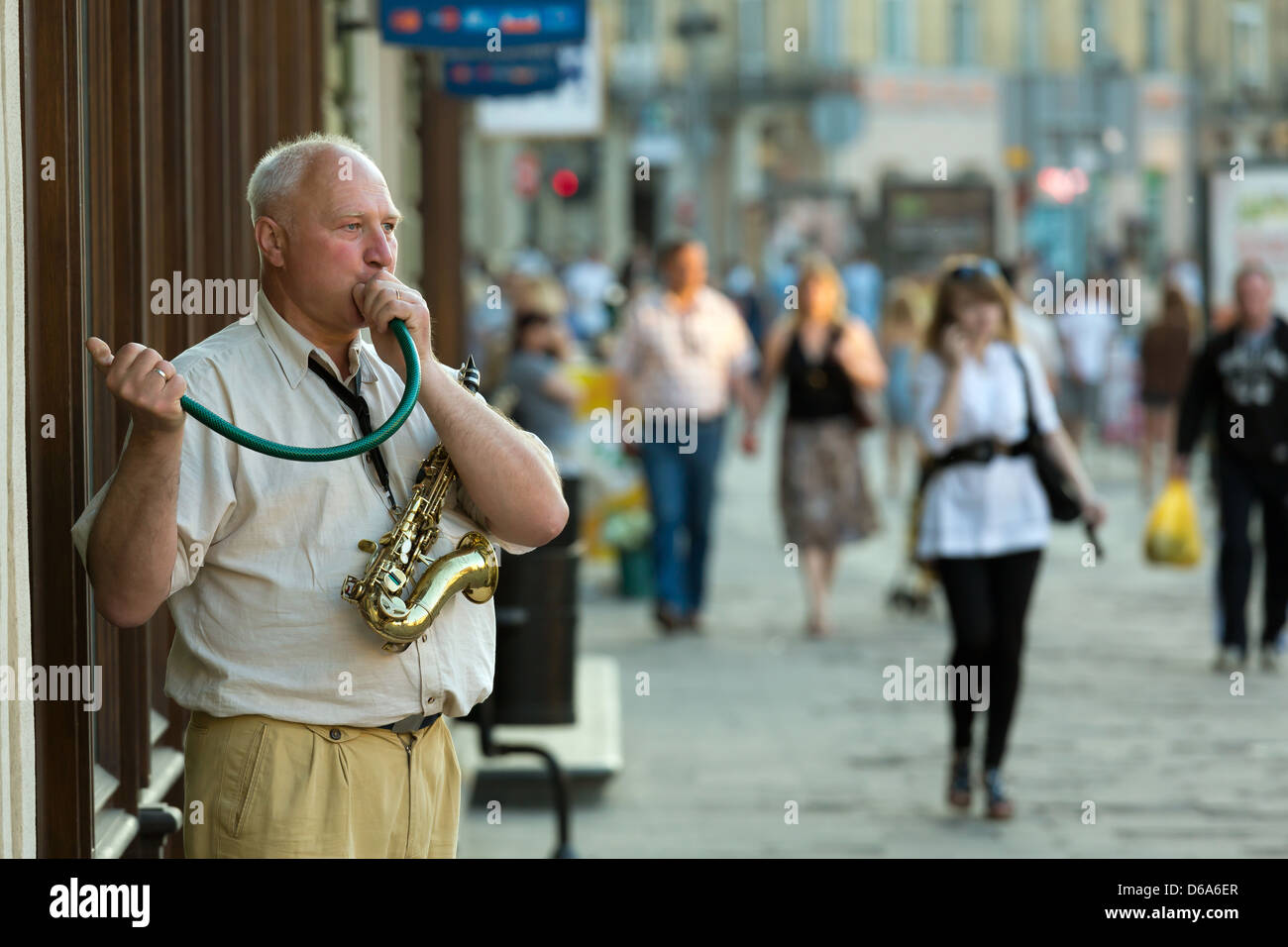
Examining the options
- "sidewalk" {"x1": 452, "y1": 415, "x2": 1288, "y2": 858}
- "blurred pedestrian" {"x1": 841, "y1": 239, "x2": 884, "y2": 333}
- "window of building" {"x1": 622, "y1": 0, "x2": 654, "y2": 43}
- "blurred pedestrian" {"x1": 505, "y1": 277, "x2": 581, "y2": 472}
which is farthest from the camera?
"window of building" {"x1": 622, "y1": 0, "x2": 654, "y2": 43}

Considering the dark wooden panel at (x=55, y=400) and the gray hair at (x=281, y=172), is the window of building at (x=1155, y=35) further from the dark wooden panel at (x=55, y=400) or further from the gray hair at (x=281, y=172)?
the gray hair at (x=281, y=172)

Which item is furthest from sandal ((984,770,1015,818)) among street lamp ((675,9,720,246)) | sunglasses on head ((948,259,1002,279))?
street lamp ((675,9,720,246))

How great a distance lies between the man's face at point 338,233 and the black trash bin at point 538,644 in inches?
160

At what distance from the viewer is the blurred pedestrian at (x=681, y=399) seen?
38.0ft

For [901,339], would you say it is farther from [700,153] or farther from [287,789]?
[700,153]

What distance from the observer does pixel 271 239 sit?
296 cm

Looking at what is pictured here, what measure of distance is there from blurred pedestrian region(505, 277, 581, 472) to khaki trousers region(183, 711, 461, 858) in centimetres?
884

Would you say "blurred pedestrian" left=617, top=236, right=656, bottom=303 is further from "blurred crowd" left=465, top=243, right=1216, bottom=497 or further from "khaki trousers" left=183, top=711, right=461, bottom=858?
"khaki trousers" left=183, top=711, right=461, bottom=858

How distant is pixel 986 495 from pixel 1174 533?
329 cm

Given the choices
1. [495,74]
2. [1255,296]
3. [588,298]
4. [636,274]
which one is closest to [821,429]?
[1255,296]

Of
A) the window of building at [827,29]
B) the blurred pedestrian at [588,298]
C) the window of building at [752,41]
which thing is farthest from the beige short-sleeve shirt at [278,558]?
the window of building at [752,41]

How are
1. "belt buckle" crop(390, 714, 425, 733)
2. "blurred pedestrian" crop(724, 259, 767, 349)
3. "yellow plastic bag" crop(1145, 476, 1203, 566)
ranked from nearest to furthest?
"belt buckle" crop(390, 714, 425, 733)
"yellow plastic bag" crop(1145, 476, 1203, 566)
"blurred pedestrian" crop(724, 259, 767, 349)

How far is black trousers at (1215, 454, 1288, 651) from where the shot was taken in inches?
397
